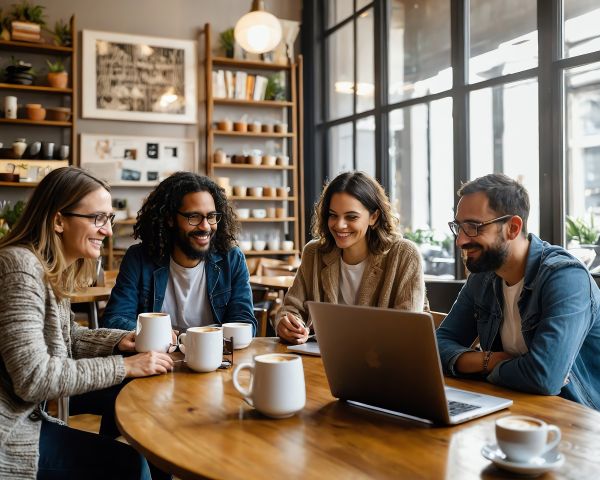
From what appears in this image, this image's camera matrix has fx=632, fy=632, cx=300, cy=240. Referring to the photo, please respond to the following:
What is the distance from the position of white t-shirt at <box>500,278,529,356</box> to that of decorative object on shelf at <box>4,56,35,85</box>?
501cm

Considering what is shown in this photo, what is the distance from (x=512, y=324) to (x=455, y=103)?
333 cm

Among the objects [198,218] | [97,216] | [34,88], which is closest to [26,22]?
[34,88]

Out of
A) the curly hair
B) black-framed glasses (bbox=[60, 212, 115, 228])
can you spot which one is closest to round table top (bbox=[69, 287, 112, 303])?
the curly hair

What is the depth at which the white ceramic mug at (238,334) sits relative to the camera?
186 cm

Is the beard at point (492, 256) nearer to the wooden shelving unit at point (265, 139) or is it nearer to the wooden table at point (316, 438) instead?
the wooden table at point (316, 438)

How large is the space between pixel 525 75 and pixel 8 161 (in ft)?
14.0

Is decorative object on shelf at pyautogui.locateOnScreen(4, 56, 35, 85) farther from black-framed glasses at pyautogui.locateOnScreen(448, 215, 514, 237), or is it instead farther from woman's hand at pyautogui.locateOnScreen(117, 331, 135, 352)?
black-framed glasses at pyautogui.locateOnScreen(448, 215, 514, 237)

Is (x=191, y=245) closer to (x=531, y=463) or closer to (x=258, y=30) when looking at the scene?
(x=531, y=463)

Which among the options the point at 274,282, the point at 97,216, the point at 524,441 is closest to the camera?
the point at 524,441

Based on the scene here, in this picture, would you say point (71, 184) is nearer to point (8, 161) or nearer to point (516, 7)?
point (516, 7)

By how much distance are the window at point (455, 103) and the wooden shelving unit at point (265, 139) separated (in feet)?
0.95

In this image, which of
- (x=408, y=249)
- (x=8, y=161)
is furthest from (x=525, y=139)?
(x=8, y=161)

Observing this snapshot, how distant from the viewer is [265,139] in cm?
659

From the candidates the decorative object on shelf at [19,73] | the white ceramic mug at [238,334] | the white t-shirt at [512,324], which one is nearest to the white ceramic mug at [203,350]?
the white ceramic mug at [238,334]
